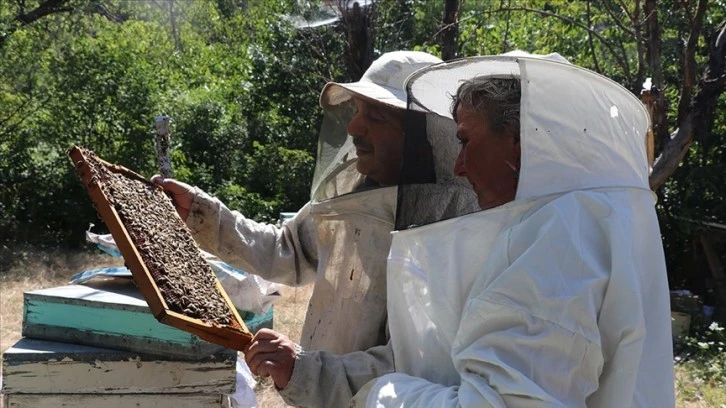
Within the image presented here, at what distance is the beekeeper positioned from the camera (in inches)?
78.5

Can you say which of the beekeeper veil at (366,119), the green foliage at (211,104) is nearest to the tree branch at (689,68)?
the green foliage at (211,104)

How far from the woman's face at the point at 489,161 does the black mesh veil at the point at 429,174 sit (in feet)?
0.54

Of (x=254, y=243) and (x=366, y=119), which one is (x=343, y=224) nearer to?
(x=366, y=119)

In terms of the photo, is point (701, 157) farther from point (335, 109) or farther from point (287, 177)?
point (335, 109)

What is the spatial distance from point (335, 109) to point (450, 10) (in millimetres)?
3741

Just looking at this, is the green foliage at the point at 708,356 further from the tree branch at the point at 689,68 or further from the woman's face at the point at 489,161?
the woman's face at the point at 489,161

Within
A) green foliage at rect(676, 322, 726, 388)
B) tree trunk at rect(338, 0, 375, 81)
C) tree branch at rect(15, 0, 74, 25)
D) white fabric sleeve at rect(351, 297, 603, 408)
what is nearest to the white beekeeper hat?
white fabric sleeve at rect(351, 297, 603, 408)

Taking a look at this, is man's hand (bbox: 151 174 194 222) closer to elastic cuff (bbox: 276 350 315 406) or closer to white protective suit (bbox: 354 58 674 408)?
elastic cuff (bbox: 276 350 315 406)

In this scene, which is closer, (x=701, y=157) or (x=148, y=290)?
(x=148, y=290)

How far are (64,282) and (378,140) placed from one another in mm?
6077

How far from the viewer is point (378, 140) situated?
2082mm

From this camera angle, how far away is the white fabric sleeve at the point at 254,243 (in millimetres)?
2445

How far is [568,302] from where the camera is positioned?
1.16 meters

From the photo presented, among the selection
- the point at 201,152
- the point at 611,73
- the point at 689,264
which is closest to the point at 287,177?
the point at 201,152
